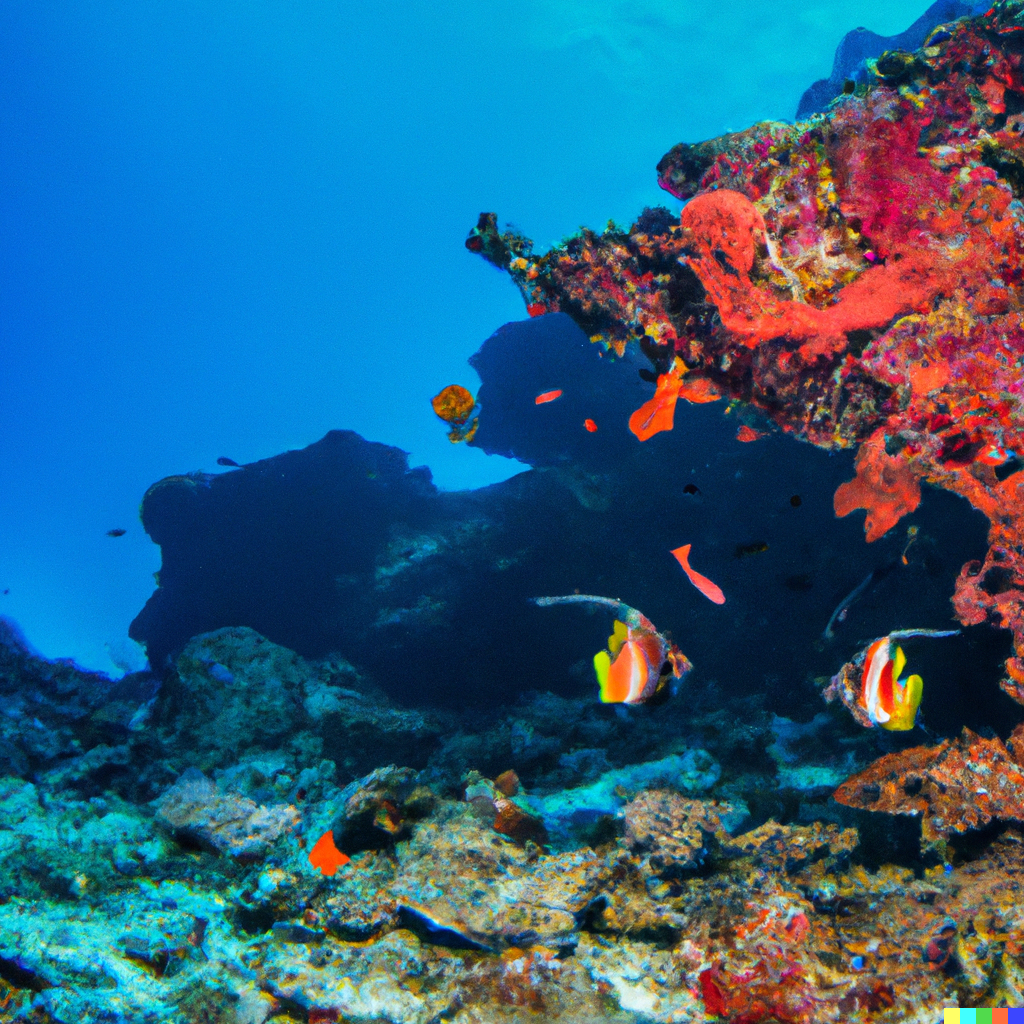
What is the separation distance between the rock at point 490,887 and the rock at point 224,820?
5.11 feet

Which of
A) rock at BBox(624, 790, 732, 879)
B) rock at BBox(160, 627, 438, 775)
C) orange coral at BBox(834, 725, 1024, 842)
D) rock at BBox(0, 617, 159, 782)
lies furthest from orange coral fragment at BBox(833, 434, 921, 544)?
rock at BBox(0, 617, 159, 782)

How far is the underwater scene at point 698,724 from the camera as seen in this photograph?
7.84ft

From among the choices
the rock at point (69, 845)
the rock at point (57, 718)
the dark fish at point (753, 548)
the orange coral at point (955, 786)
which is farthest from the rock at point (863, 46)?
the rock at point (57, 718)

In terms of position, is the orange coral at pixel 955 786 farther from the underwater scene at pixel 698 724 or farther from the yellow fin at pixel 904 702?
the yellow fin at pixel 904 702

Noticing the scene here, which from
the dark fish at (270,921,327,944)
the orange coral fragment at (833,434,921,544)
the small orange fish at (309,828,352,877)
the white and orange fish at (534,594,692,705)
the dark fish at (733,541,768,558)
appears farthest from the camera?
the dark fish at (733,541,768,558)

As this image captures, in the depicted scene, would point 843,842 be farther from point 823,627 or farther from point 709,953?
point 823,627

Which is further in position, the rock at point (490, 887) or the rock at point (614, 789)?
the rock at point (614, 789)

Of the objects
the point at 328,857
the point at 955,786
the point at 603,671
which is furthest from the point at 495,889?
the point at 955,786

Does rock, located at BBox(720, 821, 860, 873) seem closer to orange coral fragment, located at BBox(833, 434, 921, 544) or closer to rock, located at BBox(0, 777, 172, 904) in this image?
orange coral fragment, located at BBox(833, 434, 921, 544)

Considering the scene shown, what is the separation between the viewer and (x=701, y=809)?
3738 millimetres

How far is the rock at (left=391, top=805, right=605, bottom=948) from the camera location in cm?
270

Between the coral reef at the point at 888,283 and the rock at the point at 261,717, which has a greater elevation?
the coral reef at the point at 888,283

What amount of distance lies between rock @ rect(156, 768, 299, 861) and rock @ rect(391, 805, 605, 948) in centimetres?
156

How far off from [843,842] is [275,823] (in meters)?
4.49
